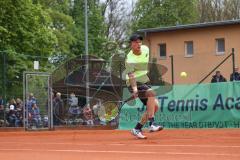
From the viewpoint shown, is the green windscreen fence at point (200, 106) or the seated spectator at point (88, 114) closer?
the green windscreen fence at point (200, 106)

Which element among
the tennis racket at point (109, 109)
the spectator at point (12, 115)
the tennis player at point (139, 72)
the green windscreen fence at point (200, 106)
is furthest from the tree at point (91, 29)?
the tennis player at point (139, 72)

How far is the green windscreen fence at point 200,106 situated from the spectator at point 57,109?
3622 millimetres

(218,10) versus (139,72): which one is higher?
(218,10)

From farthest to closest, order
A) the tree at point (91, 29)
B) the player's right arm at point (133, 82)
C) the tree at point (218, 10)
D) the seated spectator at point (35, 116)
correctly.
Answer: the tree at point (218, 10) < the tree at point (91, 29) < the seated spectator at point (35, 116) < the player's right arm at point (133, 82)

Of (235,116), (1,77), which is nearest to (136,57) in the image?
(235,116)

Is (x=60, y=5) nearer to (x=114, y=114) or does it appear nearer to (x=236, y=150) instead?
(x=114, y=114)

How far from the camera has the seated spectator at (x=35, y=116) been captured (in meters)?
23.3

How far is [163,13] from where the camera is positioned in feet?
198

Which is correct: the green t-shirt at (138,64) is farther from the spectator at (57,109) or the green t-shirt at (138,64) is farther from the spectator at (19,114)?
the spectator at (19,114)

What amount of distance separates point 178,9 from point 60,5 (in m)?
11.4

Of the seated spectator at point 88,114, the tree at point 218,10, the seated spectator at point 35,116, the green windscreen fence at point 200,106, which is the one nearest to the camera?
the green windscreen fence at point 200,106

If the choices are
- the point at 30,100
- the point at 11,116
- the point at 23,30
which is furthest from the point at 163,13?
the point at 30,100

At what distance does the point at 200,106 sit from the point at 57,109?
6.41m

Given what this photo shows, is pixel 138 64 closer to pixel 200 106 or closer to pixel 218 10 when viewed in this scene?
pixel 200 106
